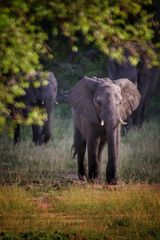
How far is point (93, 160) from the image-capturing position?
1232cm

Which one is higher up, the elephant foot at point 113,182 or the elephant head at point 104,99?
the elephant head at point 104,99

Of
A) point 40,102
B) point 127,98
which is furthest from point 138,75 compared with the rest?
point 127,98

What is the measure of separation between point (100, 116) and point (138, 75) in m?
9.67

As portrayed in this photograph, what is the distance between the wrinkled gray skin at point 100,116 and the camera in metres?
11.7

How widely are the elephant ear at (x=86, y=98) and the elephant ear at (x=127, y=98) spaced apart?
542mm

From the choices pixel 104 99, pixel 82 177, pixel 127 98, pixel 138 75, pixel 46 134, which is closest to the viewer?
pixel 104 99

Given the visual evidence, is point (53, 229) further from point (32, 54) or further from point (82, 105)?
point (82, 105)

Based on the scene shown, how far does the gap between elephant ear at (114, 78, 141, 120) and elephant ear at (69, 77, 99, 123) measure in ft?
1.78

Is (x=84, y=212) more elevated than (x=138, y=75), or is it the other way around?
(x=138, y=75)

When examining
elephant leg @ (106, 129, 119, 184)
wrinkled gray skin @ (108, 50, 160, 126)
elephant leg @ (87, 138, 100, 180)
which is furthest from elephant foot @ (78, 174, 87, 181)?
wrinkled gray skin @ (108, 50, 160, 126)

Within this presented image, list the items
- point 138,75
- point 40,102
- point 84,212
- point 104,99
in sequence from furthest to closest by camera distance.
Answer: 1. point 138,75
2. point 40,102
3. point 104,99
4. point 84,212

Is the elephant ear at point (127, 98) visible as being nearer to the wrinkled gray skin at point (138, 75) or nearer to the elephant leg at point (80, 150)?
the elephant leg at point (80, 150)

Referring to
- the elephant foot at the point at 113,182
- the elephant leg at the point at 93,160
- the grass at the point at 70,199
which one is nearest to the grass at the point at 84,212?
the grass at the point at 70,199

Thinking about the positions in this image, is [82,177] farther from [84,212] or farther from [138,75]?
[138,75]
